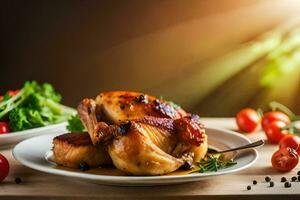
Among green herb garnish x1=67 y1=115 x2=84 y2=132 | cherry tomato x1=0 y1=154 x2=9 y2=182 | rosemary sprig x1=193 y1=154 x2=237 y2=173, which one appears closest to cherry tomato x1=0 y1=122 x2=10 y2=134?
green herb garnish x1=67 y1=115 x2=84 y2=132

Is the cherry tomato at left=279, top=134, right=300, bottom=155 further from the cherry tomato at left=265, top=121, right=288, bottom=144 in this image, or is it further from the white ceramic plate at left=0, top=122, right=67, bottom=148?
the white ceramic plate at left=0, top=122, right=67, bottom=148

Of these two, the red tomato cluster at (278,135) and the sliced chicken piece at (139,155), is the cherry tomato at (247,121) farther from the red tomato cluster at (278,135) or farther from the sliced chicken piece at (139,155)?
the sliced chicken piece at (139,155)

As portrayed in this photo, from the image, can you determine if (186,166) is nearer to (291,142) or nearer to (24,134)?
(291,142)

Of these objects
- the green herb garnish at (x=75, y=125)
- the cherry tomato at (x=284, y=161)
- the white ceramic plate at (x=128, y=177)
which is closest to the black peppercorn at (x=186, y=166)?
the white ceramic plate at (x=128, y=177)

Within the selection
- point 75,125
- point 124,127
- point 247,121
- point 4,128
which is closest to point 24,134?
point 4,128

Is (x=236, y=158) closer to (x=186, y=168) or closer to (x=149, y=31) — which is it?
(x=186, y=168)

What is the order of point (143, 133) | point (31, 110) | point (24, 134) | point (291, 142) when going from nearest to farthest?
point (143, 133) → point (291, 142) → point (24, 134) → point (31, 110)
